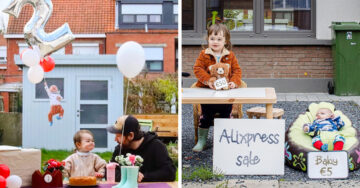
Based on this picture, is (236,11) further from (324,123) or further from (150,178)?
(150,178)

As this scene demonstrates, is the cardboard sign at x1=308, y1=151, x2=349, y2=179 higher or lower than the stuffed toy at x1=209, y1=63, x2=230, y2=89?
lower

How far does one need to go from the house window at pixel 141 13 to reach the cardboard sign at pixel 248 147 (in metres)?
1.87

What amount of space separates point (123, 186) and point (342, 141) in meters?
1.84

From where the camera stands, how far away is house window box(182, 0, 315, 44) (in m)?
8.92

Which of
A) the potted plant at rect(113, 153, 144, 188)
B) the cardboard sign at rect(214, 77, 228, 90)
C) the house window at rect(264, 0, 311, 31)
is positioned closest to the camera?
the potted plant at rect(113, 153, 144, 188)

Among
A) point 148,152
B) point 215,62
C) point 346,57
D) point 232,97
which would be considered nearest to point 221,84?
point 215,62

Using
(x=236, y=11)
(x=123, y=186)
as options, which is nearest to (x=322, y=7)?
(x=236, y=11)

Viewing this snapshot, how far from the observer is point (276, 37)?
351 inches

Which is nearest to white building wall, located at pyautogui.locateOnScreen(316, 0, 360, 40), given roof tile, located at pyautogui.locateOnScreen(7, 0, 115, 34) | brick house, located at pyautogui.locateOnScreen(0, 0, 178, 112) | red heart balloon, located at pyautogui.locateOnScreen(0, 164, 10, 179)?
brick house, located at pyautogui.locateOnScreen(0, 0, 178, 112)

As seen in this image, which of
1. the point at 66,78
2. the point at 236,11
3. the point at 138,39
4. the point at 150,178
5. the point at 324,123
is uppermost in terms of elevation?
the point at 236,11

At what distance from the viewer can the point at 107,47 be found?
608 cm

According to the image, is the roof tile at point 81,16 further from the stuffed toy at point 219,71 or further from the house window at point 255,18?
the house window at point 255,18

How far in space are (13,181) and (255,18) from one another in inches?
236

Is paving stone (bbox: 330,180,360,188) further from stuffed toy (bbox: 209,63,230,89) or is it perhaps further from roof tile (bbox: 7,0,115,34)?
roof tile (bbox: 7,0,115,34)
